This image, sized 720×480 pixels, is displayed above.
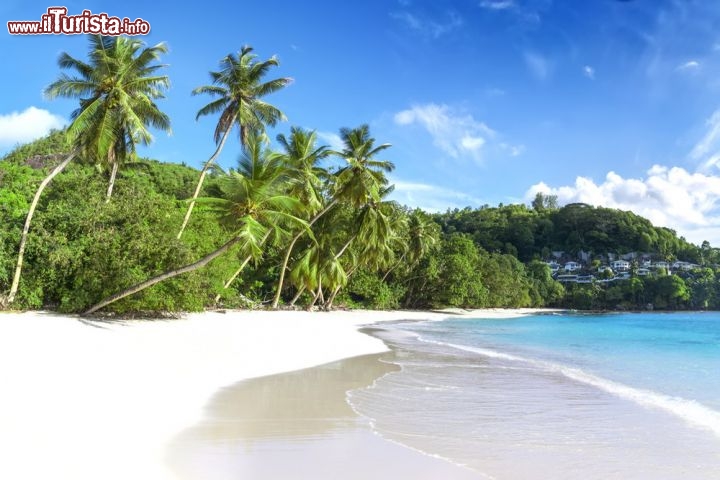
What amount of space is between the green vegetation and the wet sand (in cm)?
738

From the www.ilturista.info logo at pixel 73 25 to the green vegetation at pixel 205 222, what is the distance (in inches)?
105

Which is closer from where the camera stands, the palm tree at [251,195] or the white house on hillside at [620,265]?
the palm tree at [251,195]

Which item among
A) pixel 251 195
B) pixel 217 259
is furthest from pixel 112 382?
pixel 217 259

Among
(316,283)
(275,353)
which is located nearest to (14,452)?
(275,353)

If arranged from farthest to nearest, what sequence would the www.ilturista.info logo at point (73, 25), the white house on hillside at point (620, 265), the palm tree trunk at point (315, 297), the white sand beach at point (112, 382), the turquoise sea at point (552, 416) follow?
the white house on hillside at point (620, 265) < the palm tree trunk at point (315, 297) < the www.ilturista.info logo at point (73, 25) < the turquoise sea at point (552, 416) < the white sand beach at point (112, 382)

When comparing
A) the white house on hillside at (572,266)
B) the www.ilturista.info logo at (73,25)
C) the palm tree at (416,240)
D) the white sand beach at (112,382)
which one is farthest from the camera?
the white house on hillside at (572,266)

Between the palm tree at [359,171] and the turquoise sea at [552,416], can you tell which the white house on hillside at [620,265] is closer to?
the palm tree at [359,171]

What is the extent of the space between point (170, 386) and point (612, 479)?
6083 millimetres

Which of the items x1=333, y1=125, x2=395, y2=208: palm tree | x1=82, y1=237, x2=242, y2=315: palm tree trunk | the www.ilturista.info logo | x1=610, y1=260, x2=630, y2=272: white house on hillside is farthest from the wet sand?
x1=610, y1=260, x2=630, y2=272: white house on hillside

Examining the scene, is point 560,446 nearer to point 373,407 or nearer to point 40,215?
point 373,407

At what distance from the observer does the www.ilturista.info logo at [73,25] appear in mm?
13336

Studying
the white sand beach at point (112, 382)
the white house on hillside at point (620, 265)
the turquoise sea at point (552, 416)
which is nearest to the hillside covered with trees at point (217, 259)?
→ the white sand beach at point (112, 382)

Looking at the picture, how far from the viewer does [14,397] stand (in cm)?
582

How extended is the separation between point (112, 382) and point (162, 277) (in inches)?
286
